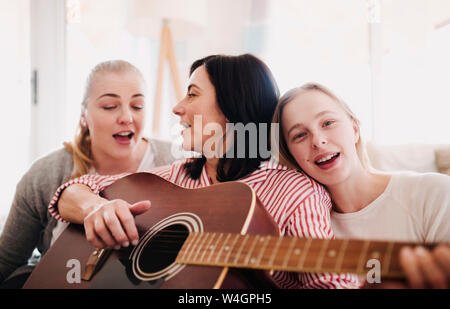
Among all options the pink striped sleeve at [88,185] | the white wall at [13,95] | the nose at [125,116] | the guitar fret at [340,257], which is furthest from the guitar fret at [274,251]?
the white wall at [13,95]

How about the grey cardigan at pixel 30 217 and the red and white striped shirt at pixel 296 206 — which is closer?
the red and white striped shirt at pixel 296 206

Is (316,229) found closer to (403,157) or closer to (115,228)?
(115,228)

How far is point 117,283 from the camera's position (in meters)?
0.70

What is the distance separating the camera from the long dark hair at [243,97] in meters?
1.02

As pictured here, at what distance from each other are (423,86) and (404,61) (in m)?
0.23

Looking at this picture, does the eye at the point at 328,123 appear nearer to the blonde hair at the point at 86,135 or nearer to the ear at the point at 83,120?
the blonde hair at the point at 86,135

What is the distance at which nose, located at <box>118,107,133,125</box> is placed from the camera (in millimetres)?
1317

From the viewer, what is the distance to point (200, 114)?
102cm

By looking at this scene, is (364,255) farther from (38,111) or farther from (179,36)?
(38,111)

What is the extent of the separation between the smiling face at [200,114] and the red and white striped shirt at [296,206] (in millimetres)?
128

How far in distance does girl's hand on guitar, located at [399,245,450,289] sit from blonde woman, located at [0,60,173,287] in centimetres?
111

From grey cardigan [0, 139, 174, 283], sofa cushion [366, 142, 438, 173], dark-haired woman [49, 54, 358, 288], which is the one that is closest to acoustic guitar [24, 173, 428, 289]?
dark-haired woman [49, 54, 358, 288]
